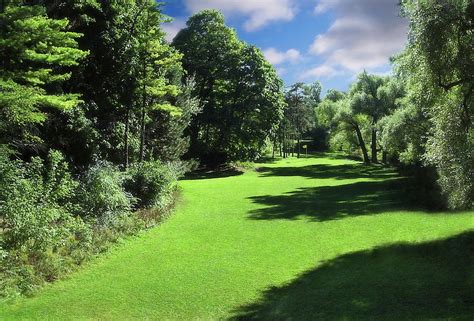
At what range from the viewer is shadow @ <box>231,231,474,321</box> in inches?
337

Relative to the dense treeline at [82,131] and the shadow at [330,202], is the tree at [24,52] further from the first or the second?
the shadow at [330,202]

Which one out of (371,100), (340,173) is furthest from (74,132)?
(371,100)

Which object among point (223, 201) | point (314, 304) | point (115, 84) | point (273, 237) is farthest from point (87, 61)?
point (314, 304)

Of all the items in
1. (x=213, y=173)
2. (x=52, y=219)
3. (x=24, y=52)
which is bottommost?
(x=52, y=219)

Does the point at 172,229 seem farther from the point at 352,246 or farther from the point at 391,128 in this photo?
the point at 391,128

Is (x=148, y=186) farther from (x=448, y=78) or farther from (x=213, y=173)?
(x=213, y=173)

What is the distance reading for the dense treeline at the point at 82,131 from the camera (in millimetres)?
11727

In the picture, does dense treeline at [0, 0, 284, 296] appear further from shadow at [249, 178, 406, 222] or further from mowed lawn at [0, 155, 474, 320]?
shadow at [249, 178, 406, 222]

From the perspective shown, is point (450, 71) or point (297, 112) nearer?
point (450, 71)

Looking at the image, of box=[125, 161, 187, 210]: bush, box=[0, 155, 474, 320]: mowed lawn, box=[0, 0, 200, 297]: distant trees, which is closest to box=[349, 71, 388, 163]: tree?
box=[0, 0, 200, 297]: distant trees

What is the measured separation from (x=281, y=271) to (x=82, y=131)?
14.0 meters

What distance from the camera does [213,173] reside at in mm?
42594

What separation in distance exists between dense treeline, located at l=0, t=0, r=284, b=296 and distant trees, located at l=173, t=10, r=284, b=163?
1.19 feet

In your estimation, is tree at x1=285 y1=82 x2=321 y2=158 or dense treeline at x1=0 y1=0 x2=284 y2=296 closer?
dense treeline at x1=0 y1=0 x2=284 y2=296
